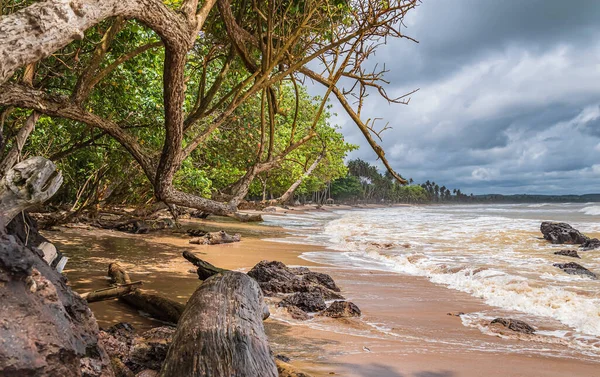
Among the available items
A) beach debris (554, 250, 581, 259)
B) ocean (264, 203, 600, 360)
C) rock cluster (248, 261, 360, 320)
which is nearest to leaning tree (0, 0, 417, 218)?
rock cluster (248, 261, 360, 320)

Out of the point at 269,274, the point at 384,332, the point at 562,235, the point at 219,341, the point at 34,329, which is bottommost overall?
the point at 384,332

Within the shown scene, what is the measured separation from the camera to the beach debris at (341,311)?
537 cm

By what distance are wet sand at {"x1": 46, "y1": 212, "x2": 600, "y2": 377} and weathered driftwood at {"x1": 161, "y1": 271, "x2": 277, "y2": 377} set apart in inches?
34.5

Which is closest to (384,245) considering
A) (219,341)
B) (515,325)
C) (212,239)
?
(212,239)

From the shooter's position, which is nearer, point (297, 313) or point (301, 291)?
point (297, 313)

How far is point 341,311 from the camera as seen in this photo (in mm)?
5406

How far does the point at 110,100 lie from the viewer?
269 inches

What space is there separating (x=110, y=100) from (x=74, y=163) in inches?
167

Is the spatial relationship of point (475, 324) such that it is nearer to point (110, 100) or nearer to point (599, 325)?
point (599, 325)

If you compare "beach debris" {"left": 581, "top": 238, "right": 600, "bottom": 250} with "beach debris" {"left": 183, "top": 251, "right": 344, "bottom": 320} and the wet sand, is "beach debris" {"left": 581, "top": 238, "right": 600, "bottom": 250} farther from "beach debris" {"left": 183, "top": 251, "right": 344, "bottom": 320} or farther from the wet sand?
"beach debris" {"left": 183, "top": 251, "right": 344, "bottom": 320}

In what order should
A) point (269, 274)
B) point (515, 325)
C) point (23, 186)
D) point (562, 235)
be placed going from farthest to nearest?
point (562, 235), point (269, 274), point (515, 325), point (23, 186)

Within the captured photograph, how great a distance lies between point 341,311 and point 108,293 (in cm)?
271

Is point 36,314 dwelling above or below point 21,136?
below

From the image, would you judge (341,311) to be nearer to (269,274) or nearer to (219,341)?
(269,274)
